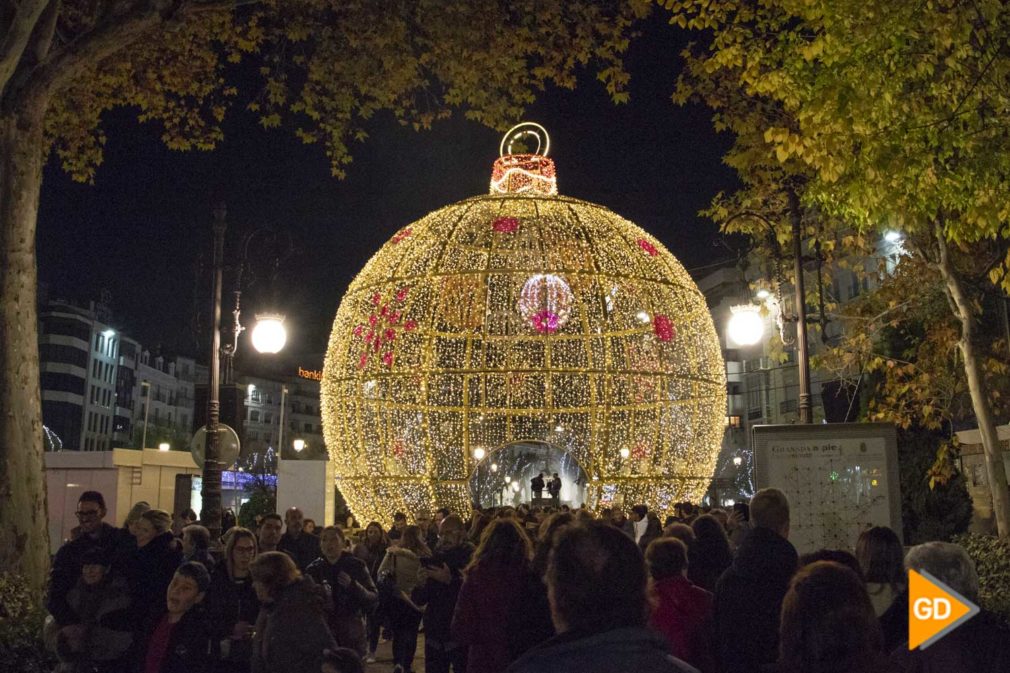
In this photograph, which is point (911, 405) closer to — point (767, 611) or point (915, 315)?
point (915, 315)

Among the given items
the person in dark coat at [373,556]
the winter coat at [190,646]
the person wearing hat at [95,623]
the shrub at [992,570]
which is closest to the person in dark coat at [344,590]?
the winter coat at [190,646]

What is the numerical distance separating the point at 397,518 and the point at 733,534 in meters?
4.71

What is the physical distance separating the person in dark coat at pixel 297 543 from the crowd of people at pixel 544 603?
2194 millimetres

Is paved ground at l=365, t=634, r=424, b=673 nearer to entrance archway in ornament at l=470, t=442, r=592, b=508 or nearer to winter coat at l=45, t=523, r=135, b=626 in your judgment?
winter coat at l=45, t=523, r=135, b=626

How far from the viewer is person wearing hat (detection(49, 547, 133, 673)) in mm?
5547

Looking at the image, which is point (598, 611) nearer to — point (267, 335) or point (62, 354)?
point (267, 335)

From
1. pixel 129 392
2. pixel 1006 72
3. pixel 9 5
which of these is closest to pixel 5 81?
pixel 9 5

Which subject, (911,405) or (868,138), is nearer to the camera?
(868,138)

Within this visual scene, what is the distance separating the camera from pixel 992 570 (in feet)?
33.4

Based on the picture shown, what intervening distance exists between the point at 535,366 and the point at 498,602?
32.6 feet

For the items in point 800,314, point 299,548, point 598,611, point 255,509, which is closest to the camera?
point 598,611

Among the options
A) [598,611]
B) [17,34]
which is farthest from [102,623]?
[17,34]

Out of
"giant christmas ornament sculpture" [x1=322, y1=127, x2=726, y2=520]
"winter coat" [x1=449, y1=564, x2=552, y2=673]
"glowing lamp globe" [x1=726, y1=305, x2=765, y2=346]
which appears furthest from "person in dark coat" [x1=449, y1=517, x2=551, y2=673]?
"glowing lamp globe" [x1=726, y1=305, x2=765, y2=346]

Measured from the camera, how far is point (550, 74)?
10.7 meters
